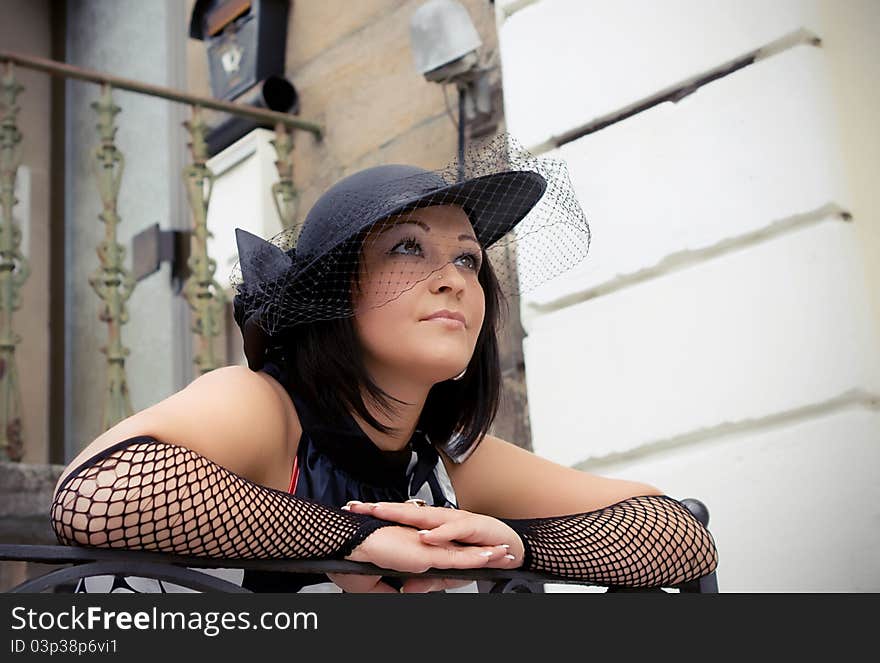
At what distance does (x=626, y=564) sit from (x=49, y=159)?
182 inches

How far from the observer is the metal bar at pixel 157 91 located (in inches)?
157

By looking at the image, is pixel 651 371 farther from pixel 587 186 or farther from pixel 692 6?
pixel 692 6

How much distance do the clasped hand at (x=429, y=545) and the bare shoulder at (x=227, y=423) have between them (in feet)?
0.73

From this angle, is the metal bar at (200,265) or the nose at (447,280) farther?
the metal bar at (200,265)

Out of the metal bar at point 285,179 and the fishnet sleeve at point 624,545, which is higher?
the metal bar at point 285,179

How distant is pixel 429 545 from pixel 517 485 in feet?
2.23

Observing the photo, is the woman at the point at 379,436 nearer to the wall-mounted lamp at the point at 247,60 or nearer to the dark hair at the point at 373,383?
the dark hair at the point at 373,383

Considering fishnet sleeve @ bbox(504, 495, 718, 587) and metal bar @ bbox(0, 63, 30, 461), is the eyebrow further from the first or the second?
metal bar @ bbox(0, 63, 30, 461)

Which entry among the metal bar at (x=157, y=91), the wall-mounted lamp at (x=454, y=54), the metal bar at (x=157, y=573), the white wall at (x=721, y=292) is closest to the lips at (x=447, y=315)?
the metal bar at (x=157, y=573)

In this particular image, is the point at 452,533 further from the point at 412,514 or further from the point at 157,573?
the point at 157,573

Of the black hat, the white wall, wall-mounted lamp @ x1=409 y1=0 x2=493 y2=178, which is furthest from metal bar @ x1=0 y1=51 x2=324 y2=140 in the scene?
the black hat

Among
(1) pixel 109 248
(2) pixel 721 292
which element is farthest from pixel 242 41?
(2) pixel 721 292

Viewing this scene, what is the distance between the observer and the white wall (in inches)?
103

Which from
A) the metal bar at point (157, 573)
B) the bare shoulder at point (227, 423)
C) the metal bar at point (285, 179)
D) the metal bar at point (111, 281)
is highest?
the metal bar at point (285, 179)
